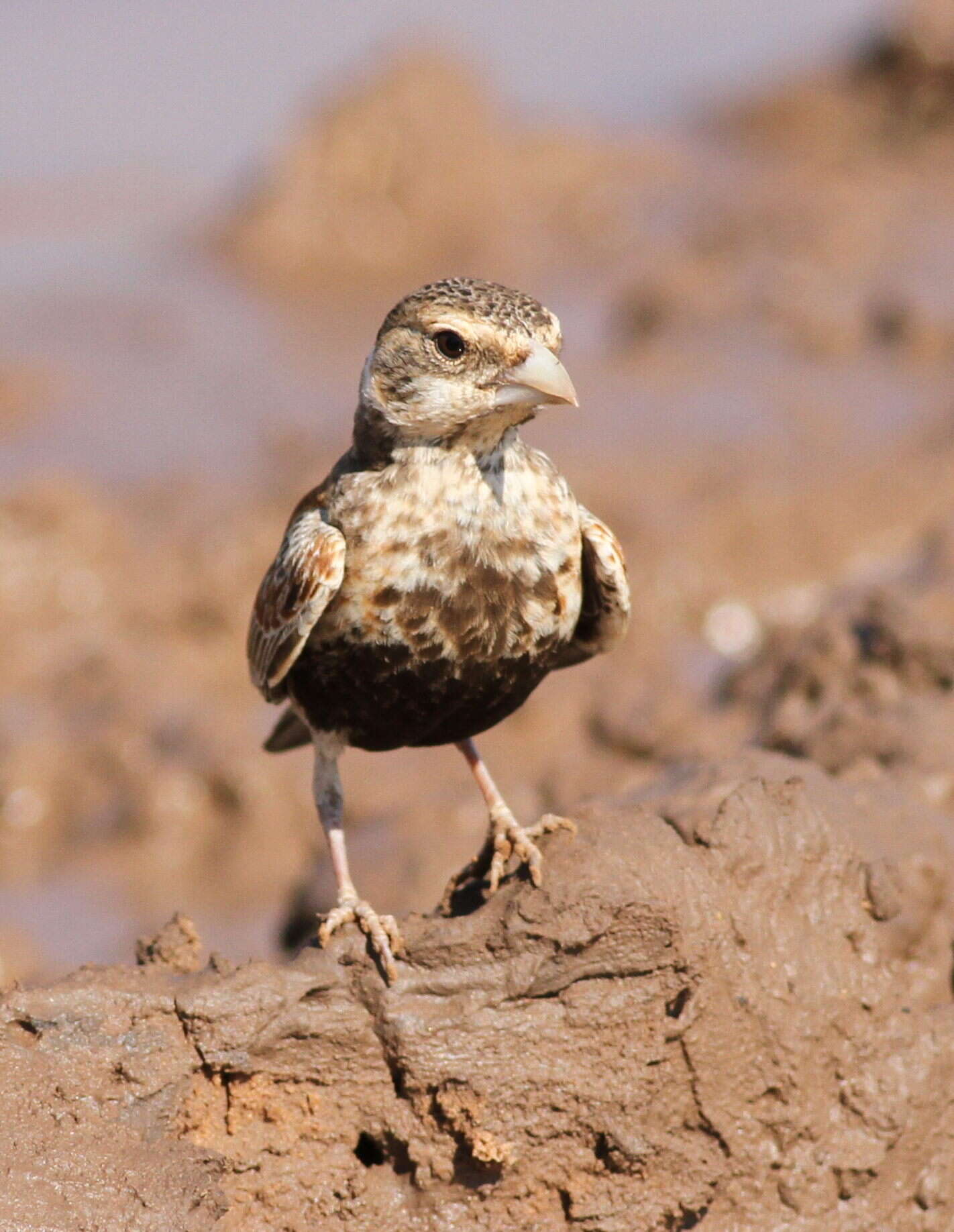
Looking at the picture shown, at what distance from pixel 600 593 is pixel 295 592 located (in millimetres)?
1013

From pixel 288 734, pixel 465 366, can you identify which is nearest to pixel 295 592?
pixel 465 366

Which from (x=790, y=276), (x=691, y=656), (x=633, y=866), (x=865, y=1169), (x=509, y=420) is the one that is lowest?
(x=865, y=1169)

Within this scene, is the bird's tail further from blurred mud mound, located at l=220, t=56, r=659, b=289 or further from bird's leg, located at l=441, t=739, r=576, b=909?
blurred mud mound, located at l=220, t=56, r=659, b=289

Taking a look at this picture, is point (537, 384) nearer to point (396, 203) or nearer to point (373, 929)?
point (373, 929)

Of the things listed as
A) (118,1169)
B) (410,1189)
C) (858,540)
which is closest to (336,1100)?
(410,1189)

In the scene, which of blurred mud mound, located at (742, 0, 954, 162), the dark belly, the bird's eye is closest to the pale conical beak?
the bird's eye

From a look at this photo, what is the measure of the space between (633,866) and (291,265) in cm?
1341

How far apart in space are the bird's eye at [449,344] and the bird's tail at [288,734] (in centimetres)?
160

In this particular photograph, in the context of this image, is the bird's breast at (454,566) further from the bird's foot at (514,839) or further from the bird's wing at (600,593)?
the bird's foot at (514,839)

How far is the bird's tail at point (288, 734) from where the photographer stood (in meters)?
6.03

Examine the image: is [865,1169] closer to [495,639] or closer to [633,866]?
[633,866]

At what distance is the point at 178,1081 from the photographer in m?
4.33

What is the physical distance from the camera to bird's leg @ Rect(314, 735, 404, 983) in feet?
15.0

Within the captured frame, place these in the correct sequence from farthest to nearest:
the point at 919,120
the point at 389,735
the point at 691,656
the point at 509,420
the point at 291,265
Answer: the point at 919,120 < the point at 291,265 < the point at 691,656 < the point at 389,735 < the point at 509,420
